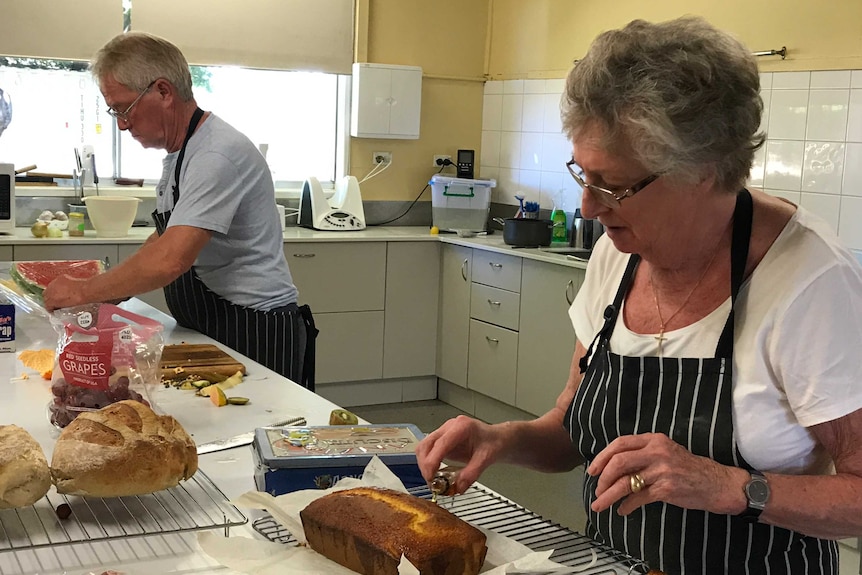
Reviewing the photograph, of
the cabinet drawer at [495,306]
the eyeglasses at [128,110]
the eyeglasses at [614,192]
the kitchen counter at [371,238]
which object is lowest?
the cabinet drawer at [495,306]

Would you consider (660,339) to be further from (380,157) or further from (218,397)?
(380,157)

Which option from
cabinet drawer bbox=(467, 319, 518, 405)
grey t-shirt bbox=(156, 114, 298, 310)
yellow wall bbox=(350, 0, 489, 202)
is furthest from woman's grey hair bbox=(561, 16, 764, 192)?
yellow wall bbox=(350, 0, 489, 202)

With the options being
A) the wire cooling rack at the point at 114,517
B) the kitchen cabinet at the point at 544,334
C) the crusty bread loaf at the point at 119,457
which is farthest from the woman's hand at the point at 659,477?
the kitchen cabinet at the point at 544,334

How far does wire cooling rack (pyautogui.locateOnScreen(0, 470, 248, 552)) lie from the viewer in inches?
49.5

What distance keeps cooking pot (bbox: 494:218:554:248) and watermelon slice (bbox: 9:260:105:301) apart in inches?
94.4

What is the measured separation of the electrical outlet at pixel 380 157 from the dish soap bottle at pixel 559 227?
1.09 m

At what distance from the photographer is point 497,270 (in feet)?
15.7

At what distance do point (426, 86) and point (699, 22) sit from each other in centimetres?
438

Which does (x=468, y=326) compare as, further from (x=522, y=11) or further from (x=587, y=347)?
(x=587, y=347)

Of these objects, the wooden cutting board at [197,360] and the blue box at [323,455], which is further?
the wooden cutting board at [197,360]

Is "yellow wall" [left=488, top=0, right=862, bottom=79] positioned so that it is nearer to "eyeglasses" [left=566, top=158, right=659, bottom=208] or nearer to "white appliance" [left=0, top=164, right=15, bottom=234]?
"eyeglasses" [left=566, top=158, right=659, bottom=208]

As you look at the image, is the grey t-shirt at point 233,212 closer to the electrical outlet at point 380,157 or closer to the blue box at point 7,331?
the blue box at point 7,331

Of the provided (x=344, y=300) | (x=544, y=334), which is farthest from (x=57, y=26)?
(x=544, y=334)

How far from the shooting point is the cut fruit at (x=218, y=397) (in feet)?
6.37
